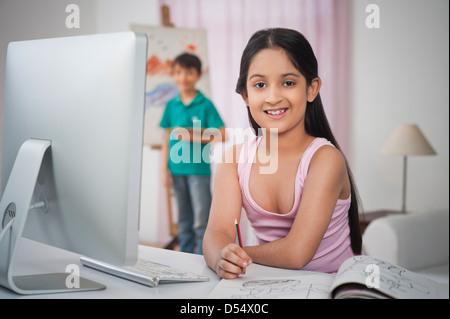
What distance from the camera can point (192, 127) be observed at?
2.99 meters

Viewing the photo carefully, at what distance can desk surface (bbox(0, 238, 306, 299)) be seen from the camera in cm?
81

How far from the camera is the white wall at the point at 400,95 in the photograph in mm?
3188

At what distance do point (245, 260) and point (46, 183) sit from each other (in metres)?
0.37

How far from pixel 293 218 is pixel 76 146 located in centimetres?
56

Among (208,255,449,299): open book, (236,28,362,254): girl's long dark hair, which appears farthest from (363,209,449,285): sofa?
(208,255,449,299): open book

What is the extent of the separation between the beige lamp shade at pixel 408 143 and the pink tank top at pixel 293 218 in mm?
1864

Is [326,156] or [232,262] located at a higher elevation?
[326,156]

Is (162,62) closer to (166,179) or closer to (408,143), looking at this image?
(166,179)

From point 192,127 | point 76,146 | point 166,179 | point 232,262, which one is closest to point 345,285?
point 232,262

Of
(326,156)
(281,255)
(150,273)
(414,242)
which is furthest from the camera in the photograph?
(414,242)

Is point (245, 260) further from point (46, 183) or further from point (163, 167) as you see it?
point (163, 167)

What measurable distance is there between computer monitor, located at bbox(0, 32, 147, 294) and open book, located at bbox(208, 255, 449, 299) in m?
0.20

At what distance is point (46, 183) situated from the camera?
85 cm
